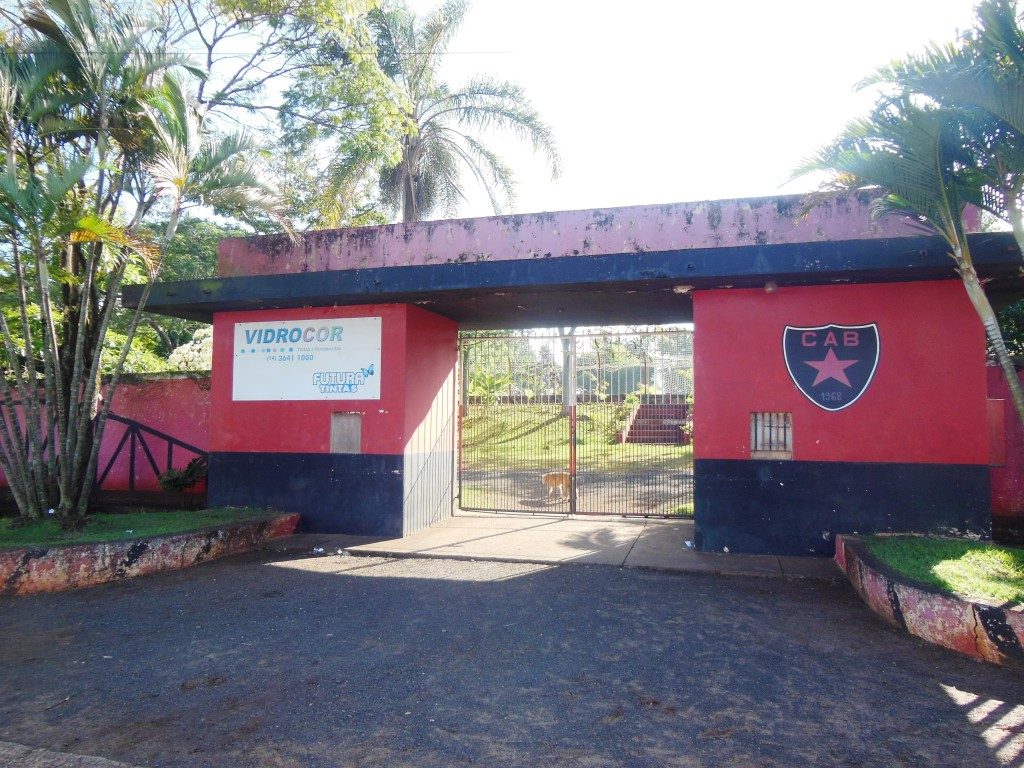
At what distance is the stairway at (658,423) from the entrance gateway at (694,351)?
5532mm

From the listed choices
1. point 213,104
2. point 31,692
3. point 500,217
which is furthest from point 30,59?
point 31,692

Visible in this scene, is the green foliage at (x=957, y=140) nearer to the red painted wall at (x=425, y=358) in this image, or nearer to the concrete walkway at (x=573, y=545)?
the concrete walkway at (x=573, y=545)

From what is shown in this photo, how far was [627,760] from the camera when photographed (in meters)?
3.19

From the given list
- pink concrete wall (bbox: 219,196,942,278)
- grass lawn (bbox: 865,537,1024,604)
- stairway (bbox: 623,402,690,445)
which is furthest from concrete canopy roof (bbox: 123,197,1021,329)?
stairway (bbox: 623,402,690,445)

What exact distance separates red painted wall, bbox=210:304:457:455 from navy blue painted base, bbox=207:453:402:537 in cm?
16

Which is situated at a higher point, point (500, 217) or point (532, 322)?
point (500, 217)

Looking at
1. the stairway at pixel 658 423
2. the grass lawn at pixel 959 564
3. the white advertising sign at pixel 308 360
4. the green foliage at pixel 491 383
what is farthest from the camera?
the stairway at pixel 658 423

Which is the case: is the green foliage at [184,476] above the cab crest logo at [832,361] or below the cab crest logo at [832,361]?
below

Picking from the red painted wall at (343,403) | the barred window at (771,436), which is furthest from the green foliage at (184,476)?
the barred window at (771,436)

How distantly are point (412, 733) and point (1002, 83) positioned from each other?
5.76m

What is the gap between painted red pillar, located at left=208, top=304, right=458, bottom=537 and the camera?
8.52 m

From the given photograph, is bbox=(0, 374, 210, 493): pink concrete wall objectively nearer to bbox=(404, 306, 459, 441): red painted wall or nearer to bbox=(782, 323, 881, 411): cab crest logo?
bbox=(404, 306, 459, 441): red painted wall

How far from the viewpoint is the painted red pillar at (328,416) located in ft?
27.9

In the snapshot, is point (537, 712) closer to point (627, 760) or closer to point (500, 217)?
point (627, 760)
